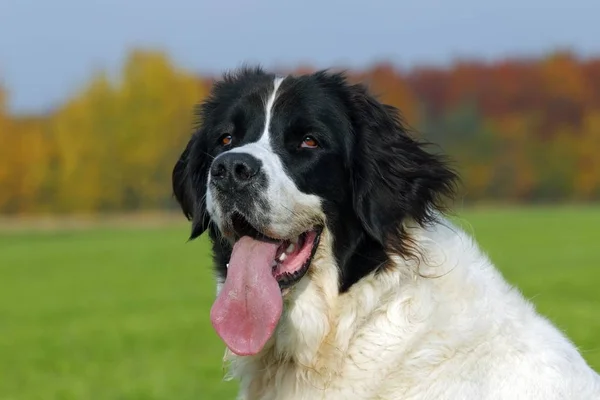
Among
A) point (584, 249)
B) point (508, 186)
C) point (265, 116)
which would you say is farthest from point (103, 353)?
point (508, 186)

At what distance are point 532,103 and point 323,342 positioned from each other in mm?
95866

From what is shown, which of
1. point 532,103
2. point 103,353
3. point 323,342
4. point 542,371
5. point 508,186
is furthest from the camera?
point 532,103

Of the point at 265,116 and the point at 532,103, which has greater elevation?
the point at 265,116

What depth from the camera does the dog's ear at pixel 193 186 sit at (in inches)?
215

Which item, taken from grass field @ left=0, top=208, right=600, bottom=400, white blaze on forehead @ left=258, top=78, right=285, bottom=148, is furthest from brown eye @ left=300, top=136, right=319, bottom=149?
grass field @ left=0, top=208, right=600, bottom=400

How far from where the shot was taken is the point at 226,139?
210 inches

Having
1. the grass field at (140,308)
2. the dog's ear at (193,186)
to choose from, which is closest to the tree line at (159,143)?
the grass field at (140,308)

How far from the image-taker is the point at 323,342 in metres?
4.77

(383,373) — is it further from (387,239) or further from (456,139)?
(456,139)

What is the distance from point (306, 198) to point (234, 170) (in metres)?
0.45

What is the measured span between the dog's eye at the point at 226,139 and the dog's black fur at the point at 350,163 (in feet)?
0.14

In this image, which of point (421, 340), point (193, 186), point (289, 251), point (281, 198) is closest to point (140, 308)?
point (193, 186)

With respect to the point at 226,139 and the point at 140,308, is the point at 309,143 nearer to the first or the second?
the point at 226,139

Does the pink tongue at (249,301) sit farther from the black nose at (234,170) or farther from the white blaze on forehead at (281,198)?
the black nose at (234,170)
